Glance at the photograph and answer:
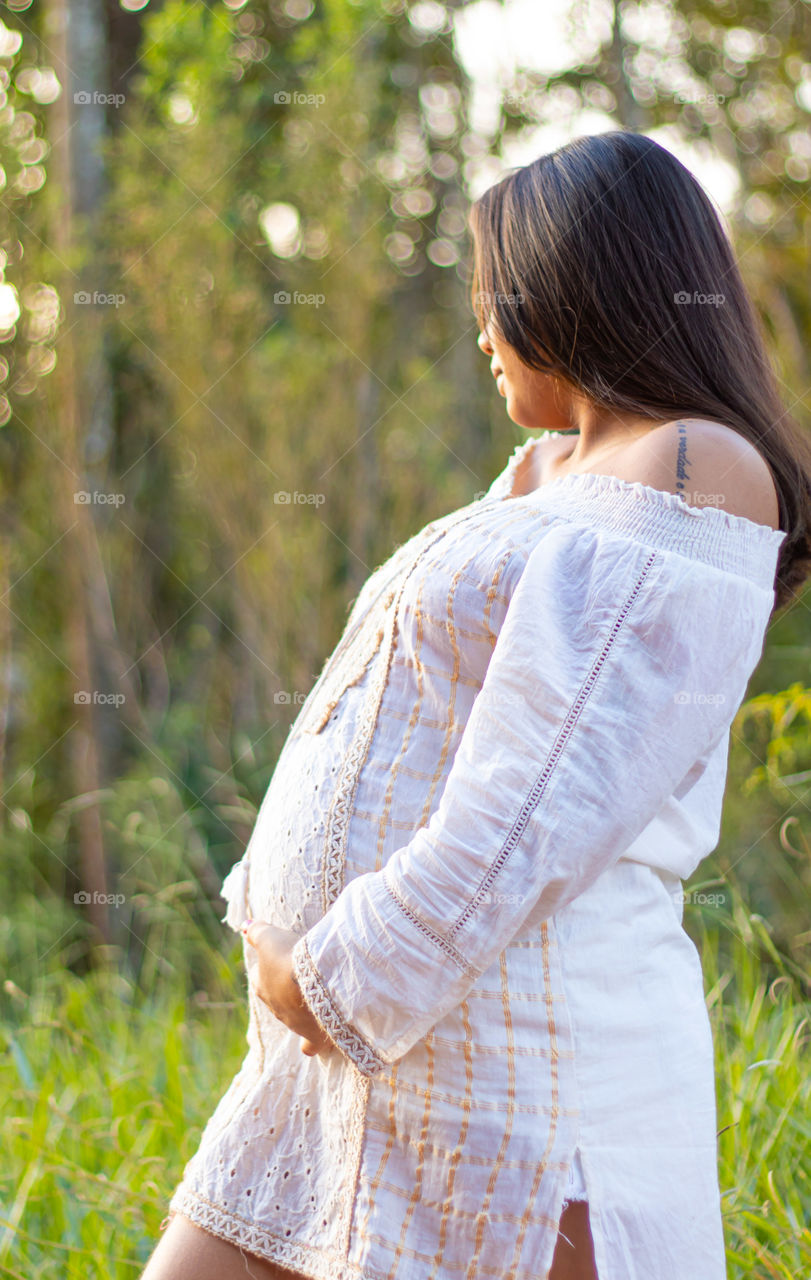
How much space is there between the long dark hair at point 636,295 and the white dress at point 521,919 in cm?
13

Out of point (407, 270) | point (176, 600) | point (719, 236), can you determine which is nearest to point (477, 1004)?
point (719, 236)

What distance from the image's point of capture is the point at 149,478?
5.48 metres

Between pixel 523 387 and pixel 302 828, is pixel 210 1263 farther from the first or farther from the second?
pixel 523 387

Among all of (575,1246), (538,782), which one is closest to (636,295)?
(538,782)

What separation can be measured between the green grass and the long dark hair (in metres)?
0.93

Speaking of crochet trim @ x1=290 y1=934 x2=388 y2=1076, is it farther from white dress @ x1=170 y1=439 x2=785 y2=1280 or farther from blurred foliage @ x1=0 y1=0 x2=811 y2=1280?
blurred foliage @ x1=0 y1=0 x2=811 y2=1280

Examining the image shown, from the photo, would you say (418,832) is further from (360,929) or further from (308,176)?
(308,176)

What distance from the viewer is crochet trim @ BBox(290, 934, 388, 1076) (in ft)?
3.24

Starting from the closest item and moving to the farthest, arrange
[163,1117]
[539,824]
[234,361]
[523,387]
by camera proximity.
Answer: [539,824] → [523,387] → [163,1117] → [234,361]

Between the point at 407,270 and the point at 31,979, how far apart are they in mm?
4462

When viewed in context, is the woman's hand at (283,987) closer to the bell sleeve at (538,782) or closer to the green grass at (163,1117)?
the bell sleeve at (538,782)

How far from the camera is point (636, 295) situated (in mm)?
1158

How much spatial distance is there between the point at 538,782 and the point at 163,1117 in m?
1.62

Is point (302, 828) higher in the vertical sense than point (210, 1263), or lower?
higher
